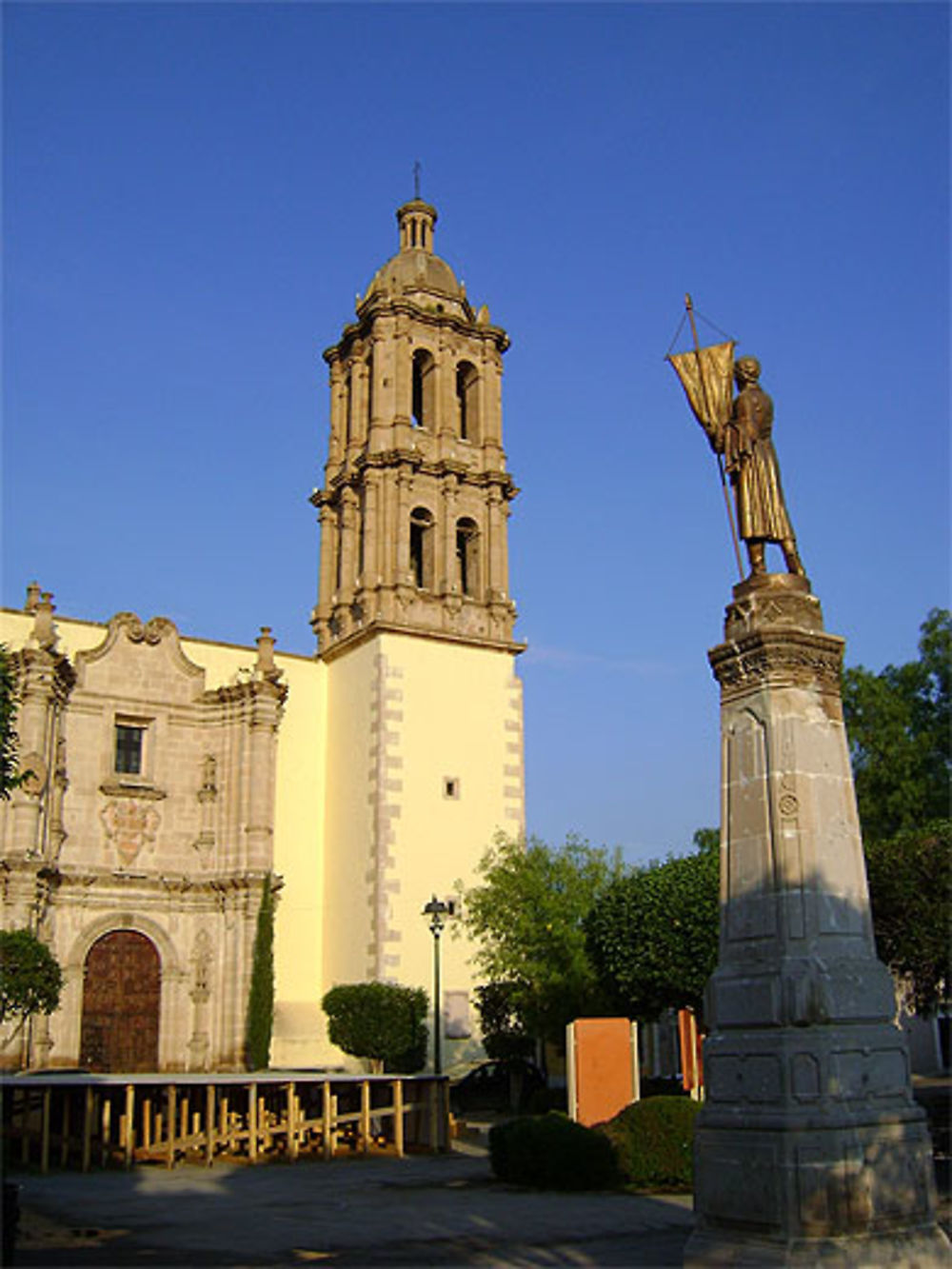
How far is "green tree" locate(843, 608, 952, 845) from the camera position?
121 ft

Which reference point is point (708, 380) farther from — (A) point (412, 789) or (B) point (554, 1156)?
(A) point (412, 789)

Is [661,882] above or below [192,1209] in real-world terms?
above

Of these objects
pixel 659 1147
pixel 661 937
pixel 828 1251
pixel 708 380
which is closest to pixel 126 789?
pixel 661 937

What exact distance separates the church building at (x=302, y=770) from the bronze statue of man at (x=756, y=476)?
62.3 ft

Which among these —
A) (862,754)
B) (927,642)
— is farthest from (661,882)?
(927,642)

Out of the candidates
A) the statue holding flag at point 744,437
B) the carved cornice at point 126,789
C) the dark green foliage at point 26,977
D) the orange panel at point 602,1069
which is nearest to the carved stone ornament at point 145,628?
the carved cornice at point 126,789

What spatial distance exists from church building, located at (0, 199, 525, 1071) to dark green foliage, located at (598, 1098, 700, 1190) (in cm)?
1241

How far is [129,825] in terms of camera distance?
29688mm

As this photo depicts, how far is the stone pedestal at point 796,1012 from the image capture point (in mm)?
9078

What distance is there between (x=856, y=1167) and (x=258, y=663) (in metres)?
23.7

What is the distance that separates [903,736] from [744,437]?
2853cm

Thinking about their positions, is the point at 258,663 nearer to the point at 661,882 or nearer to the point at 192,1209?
the point at 661,882

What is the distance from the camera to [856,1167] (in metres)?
9.12

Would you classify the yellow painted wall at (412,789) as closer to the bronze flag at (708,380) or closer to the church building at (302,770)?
the church building at (302,770)
